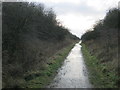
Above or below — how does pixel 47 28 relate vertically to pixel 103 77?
above

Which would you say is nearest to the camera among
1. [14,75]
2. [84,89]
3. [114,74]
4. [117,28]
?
[84,89]

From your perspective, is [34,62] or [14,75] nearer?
[14,75]

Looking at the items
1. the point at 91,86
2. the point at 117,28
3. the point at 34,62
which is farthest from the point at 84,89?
the point at 117,28

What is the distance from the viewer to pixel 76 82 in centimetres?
1437

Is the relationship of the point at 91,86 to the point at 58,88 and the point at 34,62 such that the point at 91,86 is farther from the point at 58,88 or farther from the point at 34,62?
the point at 34,62

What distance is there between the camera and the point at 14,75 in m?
14.0

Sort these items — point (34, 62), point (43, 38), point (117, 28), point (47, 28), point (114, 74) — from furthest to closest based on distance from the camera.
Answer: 1. point (47, 28)
2. point (43, 38)
3. point (117, 28)
4. point (34, 62)
5. point (114, 74)

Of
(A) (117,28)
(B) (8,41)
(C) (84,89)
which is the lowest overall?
(C) (84,89)

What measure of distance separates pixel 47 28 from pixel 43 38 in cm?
326

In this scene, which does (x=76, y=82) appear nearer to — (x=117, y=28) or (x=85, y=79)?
(x=85, y=79)

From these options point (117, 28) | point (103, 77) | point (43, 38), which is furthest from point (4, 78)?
point (43, 38)

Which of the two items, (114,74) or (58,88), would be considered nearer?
(58,88)

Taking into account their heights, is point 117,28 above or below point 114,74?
above

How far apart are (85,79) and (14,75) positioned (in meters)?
4.31
